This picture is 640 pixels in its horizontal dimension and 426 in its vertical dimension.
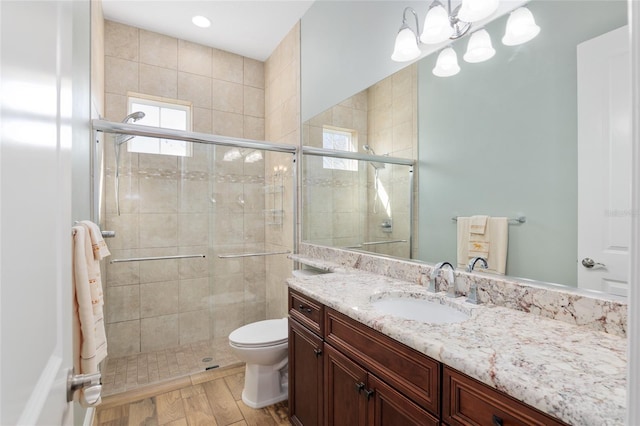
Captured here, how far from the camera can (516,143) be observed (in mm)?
1242

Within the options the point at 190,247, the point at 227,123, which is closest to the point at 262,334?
the point at 190,247

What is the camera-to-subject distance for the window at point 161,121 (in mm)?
2560

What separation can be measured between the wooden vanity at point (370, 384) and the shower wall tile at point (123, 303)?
169 centimetres

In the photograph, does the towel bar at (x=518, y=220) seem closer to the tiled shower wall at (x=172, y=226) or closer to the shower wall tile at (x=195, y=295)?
the tiled shower wall at (x=172, y=226)

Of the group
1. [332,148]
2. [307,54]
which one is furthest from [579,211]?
[307,54]

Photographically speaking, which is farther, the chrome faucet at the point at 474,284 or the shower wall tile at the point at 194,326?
the shower wall tile at the point at 194,326

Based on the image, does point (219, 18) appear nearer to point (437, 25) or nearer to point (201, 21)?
point (201, 21)

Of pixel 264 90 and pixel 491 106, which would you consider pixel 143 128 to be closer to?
pixel 264 90

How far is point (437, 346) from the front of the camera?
87cm

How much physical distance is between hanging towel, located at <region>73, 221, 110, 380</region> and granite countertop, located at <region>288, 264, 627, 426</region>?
0.94 meters

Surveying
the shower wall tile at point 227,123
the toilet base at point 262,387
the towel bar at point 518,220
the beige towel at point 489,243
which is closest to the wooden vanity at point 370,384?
the toilet base at point 262,387

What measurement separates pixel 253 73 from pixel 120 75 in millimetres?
1350

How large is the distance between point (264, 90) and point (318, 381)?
3193 millimetres

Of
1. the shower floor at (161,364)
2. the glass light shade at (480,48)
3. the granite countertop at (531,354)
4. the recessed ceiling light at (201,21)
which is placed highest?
the recessed ceiling light at (201,21)
